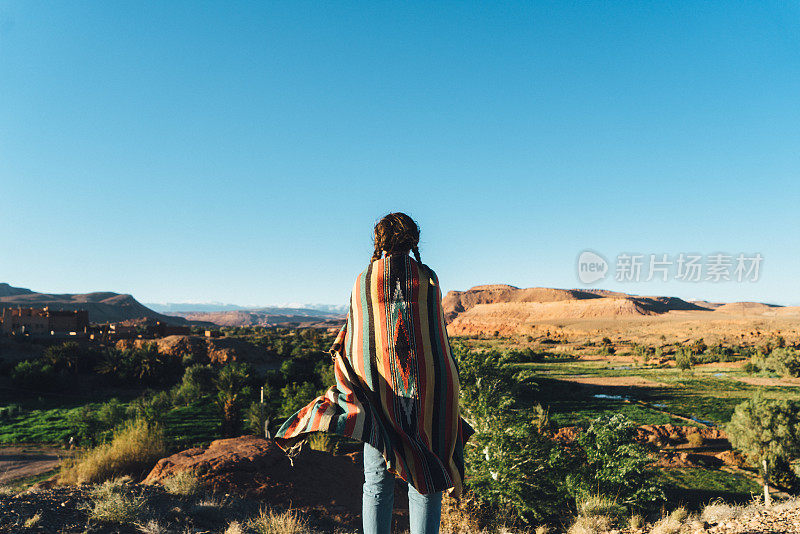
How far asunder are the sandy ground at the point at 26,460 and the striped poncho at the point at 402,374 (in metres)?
8.19

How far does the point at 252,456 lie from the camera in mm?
6191

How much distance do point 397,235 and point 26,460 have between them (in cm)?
1058

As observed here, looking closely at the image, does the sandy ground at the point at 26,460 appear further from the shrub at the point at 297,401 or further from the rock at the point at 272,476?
the shrub at the point at 297,401

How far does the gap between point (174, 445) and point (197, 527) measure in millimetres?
5864

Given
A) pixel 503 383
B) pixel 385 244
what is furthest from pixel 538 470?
pixel 385 244

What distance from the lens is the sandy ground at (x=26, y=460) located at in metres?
7.80

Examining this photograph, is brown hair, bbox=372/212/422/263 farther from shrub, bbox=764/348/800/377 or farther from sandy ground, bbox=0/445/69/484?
shrub, bbox=764/348/800/377

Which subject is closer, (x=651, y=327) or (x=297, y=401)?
(x=297, y=401)

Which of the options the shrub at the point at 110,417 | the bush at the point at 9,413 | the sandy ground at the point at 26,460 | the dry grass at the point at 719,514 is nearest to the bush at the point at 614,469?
the dry grass at the point at 719,514

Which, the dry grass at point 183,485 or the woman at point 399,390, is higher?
the woman at point 399,390

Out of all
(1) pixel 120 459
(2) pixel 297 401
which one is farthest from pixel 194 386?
(1) pixel 120 459

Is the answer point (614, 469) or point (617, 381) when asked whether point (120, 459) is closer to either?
point (614, 469)

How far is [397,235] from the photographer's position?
2.11 metres

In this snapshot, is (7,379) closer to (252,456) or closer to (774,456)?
(252,456)
